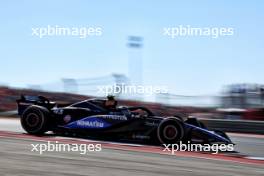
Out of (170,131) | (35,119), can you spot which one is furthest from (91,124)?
(170,131)

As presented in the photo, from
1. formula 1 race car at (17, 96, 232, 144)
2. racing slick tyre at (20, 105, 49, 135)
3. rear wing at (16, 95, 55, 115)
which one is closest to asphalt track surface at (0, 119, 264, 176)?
formula 1 race car at (17, 96, 232, 144)

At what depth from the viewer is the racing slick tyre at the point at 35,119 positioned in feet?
43.2

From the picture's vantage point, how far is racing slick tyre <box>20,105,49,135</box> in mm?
13172

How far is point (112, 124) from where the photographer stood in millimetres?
12703

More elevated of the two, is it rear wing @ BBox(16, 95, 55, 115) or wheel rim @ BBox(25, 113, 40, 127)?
rear wing @ BBox(16, 95, 55, 115)

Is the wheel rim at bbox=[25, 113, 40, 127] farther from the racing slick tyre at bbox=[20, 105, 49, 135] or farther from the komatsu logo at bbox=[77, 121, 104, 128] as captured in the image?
the komatsu logo at bbox=[77, 121, 104, 128]

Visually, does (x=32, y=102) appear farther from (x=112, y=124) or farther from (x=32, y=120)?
(x=112, y=124)

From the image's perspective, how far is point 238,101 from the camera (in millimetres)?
21266

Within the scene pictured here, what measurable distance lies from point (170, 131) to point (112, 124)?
54.0 inches

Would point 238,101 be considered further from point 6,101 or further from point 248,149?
point 6,101

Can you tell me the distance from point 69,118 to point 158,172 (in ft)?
19.0

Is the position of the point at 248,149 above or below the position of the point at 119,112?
below

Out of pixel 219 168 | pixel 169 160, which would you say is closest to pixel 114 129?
pixel 169 160

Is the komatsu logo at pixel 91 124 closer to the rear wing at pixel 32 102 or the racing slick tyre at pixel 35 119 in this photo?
the racing slick tyre at pixel 35 119
